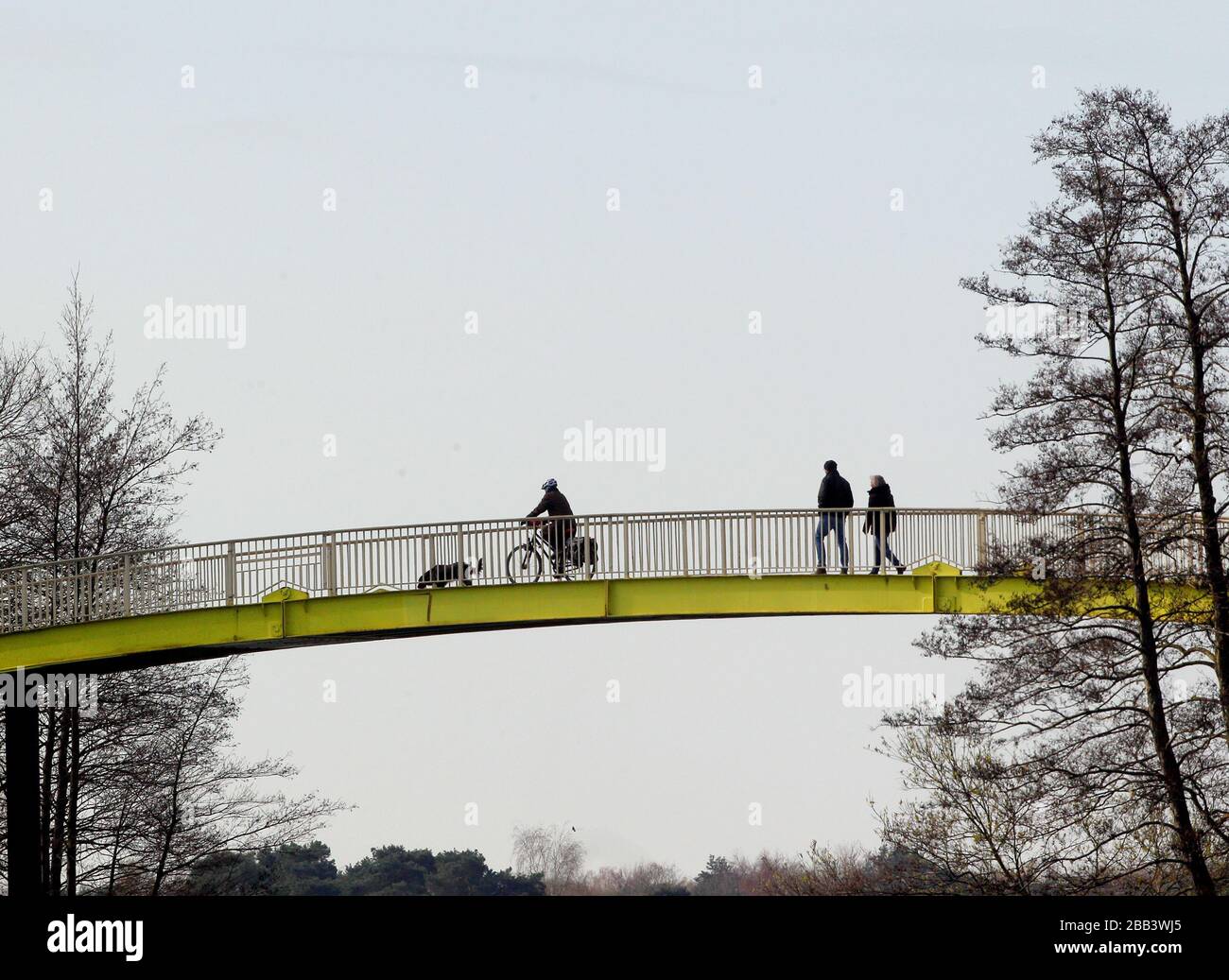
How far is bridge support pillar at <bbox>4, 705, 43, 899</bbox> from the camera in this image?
33.1 meters

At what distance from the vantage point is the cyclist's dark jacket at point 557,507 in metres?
30.0

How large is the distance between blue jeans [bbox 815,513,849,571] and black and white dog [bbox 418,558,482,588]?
4937 millimetres

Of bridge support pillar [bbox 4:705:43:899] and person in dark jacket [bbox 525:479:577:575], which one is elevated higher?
person in dark jacket [bbox 525:479:577:575]

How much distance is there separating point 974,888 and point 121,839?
15.4 meters

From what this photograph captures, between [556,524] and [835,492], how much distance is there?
410 centimetres

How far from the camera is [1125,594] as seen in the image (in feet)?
102

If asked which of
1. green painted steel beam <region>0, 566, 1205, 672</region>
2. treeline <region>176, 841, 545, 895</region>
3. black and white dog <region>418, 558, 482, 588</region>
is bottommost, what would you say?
treeline <region>176, 841, 545, 895</region>

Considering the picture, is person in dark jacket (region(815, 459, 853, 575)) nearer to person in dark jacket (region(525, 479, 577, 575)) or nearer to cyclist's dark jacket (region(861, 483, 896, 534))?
cyclist's dark jacket (region(861, 483, 896, 534))

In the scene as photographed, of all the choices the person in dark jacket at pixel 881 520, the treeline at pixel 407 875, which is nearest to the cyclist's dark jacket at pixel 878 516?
the person in dark jacket at pixel 881 520

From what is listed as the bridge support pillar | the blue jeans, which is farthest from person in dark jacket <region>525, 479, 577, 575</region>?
the bridge support pillar

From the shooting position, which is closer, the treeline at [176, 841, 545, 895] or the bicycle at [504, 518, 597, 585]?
the bicycle at [504, 518, 597, 585]

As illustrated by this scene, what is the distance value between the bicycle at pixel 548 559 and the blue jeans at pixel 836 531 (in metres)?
3.25

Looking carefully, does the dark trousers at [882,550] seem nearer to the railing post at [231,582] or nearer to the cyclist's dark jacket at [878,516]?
the cyclist's dark jacket at [878,516]

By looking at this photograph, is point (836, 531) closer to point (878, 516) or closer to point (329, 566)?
point (878, 516)
